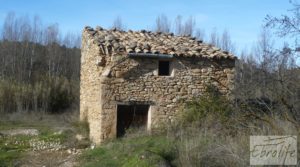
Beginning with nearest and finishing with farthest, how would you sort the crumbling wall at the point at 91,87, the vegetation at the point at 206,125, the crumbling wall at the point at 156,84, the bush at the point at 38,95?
1. the vegetation at the point at 206,125
2. the crumbling wall at the point at 156,84
3. the crumbling wall at the point at 91,87
4. the bush at the point at 38,95

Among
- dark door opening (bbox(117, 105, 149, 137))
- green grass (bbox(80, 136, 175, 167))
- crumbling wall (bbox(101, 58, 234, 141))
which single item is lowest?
green grass (bbox(80, 136, 175, 167))

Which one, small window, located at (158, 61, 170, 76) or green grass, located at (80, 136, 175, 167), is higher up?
small window, located at (158, 61, 170, 76)

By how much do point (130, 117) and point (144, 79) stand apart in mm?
1409

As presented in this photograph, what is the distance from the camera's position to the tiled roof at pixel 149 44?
14.8m

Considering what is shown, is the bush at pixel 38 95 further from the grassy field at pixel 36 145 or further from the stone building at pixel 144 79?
the stone building at pixel 144 79

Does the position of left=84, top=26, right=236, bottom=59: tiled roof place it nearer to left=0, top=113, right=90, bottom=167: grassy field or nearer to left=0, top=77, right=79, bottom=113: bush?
left=0, top=113, right=90, bottom=167: grassy field

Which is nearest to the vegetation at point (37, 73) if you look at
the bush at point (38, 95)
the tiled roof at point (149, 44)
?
the bush at point (38, 95)

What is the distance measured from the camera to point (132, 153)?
36.2 feet

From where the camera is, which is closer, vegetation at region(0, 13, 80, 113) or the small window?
the small window

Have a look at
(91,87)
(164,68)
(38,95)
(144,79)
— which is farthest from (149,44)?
(38,95)

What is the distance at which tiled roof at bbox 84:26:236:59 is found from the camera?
1478 centimetres

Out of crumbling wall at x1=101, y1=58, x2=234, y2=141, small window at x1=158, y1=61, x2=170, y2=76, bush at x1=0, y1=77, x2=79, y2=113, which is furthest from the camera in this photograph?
bush at x1=0, y1=77, x2=79, y2=113

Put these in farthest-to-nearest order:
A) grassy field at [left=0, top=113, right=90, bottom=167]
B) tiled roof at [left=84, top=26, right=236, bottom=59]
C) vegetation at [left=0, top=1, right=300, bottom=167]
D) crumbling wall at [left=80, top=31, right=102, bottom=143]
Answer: crumbling wall at [left=80, top=31, right=102, bottom=143], tiled roof at [left=84, top=26, right=236, bottom=59], grassy field at [left=0, top=113, right=90, bottom=167], vegetation at [left=0, top=1, right=300, bottom=167]

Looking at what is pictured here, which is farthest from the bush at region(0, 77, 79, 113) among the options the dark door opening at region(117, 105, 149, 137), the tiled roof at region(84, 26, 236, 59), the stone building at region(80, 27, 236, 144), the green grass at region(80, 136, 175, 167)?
the green grass at region(80, 136, 175, 167)
